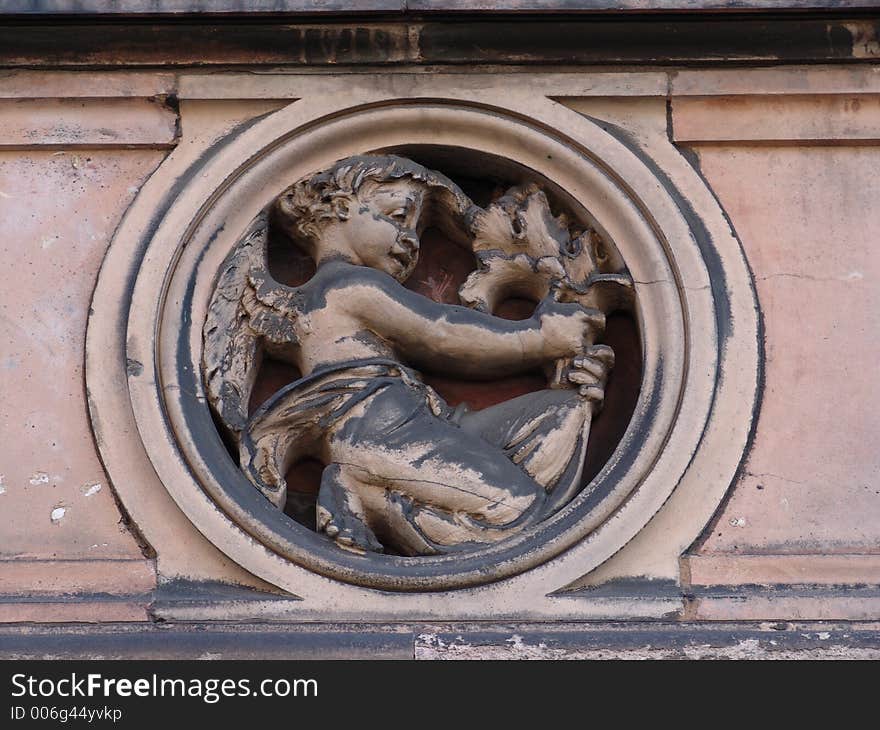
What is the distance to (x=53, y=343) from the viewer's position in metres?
5.92

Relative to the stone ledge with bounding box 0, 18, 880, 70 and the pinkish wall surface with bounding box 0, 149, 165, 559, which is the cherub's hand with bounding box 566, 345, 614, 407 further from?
the pinkish wall surface with bounding box 0, 149, 165, 559

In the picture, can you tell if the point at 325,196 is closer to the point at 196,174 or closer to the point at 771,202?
the point at 196,174

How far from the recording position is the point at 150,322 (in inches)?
231

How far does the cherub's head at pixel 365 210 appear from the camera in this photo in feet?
19.9

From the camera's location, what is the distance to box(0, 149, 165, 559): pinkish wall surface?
5.71 metres

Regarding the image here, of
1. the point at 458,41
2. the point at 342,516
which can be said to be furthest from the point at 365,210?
the point at 342,516

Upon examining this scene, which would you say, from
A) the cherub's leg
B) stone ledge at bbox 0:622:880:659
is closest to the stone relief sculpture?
the cherub's leg

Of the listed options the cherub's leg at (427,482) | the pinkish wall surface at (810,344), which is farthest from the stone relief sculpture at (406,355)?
the pinkish wall surface at (810,344)

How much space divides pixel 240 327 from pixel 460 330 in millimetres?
634

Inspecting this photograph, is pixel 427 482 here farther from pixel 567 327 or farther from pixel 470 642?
pixel 567 327

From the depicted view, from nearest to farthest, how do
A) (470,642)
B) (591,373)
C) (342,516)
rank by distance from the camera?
(470,642), (342,516), (591,373)

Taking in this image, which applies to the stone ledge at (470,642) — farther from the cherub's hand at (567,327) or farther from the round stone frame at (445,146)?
the cherub's hand at (567,327)

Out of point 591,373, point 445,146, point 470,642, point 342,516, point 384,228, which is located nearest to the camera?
point 470,642

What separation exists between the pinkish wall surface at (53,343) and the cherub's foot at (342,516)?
53 centimetres
